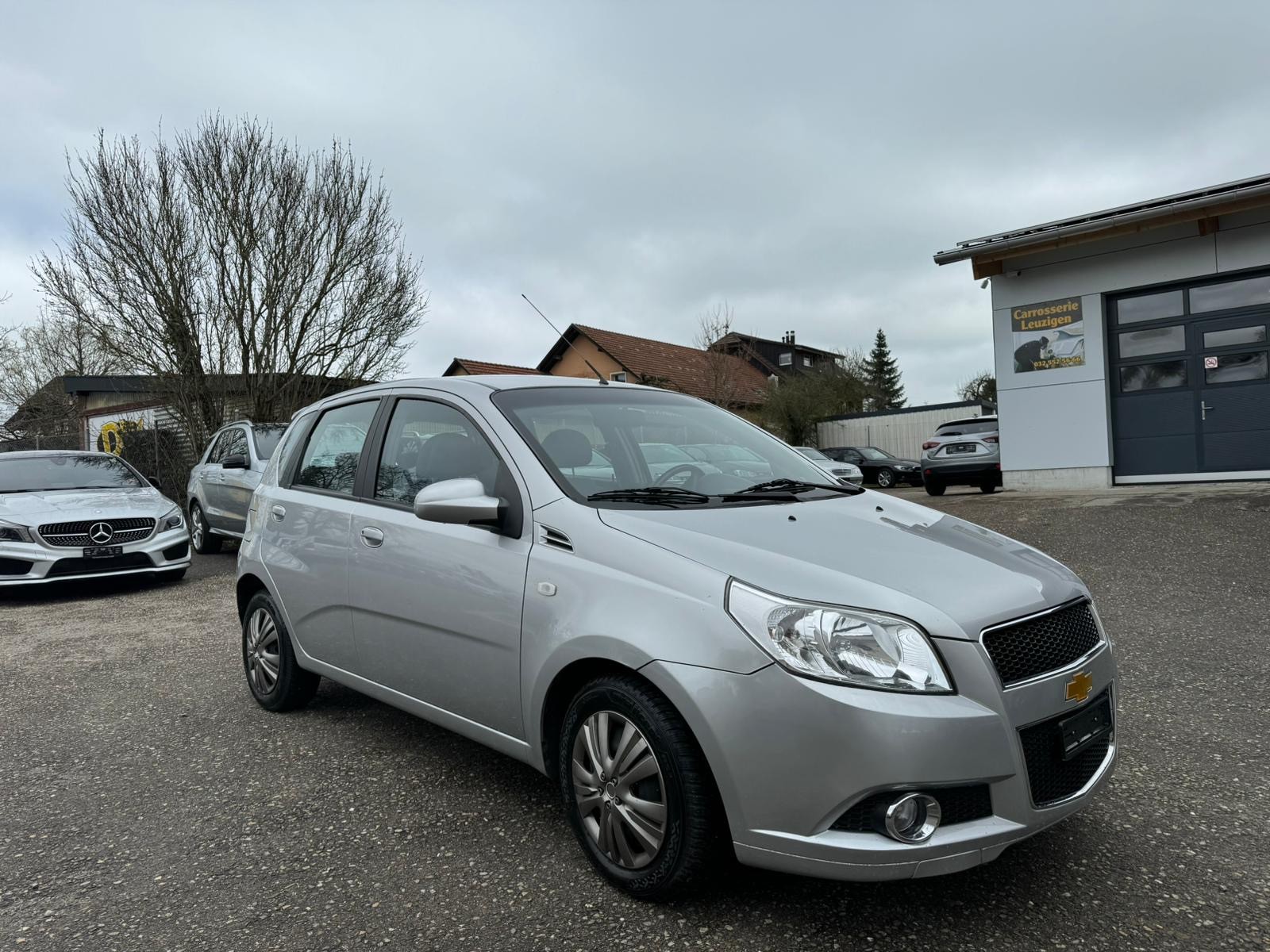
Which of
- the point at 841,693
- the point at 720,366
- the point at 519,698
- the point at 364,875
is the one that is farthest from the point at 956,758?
the point at 720,366

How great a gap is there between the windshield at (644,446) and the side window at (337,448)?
87 cm

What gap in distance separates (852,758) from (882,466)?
2688 centimetres

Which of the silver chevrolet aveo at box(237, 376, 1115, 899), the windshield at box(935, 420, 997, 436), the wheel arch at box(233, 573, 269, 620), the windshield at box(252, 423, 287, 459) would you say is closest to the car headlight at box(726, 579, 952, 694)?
the silver chevrolet aveo at box(237, 376, 1115, 899)

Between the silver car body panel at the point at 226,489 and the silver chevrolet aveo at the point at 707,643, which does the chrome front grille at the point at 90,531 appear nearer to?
the silver car body panel at the point at 226,489

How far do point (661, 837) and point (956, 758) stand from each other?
824mm

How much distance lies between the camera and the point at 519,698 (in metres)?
2.88

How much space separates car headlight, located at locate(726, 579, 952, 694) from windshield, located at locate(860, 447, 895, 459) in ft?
89.6

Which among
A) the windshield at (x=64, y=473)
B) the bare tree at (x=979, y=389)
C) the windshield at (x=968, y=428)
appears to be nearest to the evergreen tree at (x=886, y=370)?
the bare tree at (x=979, y=389)

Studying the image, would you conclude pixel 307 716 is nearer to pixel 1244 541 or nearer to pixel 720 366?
pixel 1244 541

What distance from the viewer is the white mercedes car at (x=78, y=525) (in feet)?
26.8

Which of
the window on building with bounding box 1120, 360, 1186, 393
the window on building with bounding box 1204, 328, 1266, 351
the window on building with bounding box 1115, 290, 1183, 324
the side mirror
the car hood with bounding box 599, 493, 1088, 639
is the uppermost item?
the window on building with bounding box 1115, 290, 1183, 324

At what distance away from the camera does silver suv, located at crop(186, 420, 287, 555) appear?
1006 centimetres

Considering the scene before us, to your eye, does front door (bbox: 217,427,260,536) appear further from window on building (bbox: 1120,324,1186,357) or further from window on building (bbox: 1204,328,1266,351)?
window on building (bbox: 1204,328,1266,351)

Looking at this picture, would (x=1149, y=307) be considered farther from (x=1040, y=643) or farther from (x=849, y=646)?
(x=849, y=646)
